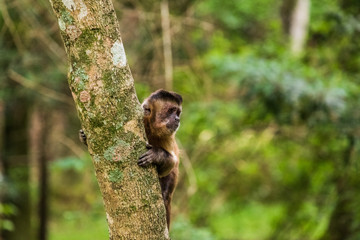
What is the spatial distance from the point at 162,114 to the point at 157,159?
116 cm

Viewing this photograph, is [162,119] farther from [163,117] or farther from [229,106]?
[229,106]

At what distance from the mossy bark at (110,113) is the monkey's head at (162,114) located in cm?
127

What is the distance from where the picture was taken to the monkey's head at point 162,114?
3854mm

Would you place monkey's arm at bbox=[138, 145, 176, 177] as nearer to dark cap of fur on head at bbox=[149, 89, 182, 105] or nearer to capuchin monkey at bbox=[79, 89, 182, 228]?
capuchin monkey at bbox=[79, 89, 182, 228]

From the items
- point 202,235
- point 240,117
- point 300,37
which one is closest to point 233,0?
point 300,37

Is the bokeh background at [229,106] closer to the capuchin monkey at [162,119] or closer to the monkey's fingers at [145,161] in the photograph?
the capuchin monkey at [162,119]

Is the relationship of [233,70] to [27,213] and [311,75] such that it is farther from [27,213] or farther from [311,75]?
[27,213]

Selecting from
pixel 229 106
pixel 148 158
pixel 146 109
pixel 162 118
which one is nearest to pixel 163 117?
pixel 162 118

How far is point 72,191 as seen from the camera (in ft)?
51.9

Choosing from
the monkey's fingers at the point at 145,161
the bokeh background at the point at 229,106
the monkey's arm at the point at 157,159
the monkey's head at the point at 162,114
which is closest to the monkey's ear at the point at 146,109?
the monkey's head at the point at 162,114

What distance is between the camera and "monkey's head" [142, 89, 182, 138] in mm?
3854

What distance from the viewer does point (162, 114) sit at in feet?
12.9

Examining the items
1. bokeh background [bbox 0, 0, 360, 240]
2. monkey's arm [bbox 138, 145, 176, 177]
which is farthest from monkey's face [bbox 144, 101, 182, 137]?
bokeh background [bbox 0, 0, 360, 240]

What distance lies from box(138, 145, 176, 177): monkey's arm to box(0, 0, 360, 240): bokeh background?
2.58 meters
